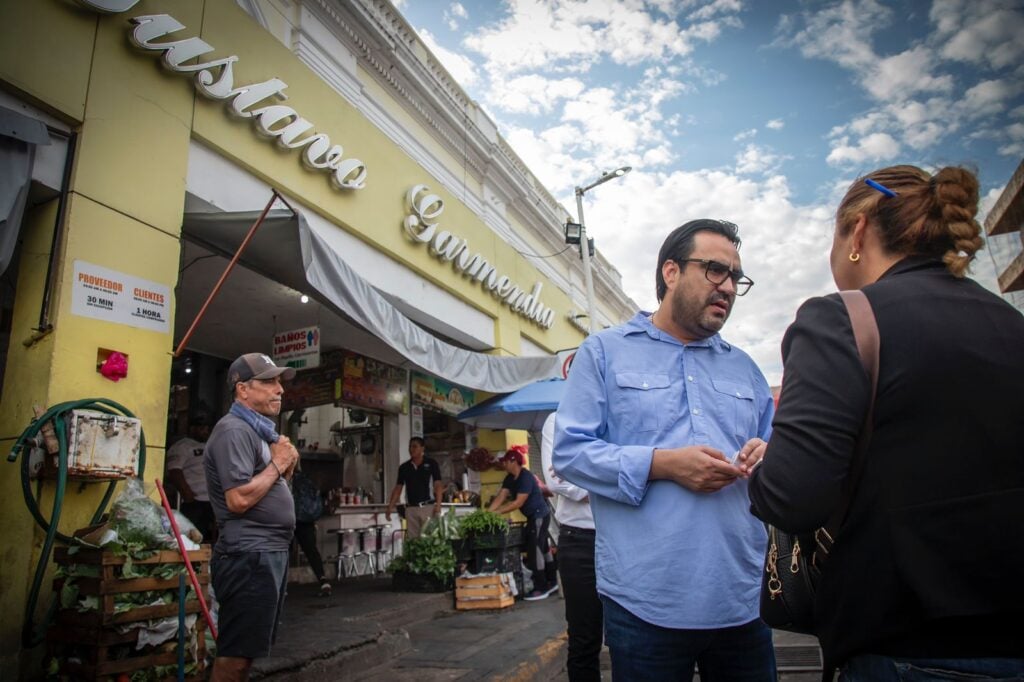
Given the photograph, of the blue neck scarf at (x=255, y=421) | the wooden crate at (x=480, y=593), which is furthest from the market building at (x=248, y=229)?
the wooden crate at (x=480, y=593)

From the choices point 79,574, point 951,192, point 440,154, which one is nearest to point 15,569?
point 79,574

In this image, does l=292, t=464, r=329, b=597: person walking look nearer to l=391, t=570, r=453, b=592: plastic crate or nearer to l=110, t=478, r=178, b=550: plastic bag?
l=391, t=570, r=453, b=592: plastic crate

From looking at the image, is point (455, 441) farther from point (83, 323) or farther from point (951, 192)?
point (951, 192)

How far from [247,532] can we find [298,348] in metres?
4.90

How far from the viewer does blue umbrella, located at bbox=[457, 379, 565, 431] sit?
8.11 m

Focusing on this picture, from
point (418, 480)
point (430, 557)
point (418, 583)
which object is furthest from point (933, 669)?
point (418, 480)

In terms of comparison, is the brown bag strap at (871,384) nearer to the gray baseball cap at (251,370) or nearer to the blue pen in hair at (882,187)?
the blue pen in hair at (882,187)

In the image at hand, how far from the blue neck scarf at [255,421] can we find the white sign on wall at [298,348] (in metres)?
3.99

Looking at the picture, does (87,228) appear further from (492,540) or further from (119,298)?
(492,540)

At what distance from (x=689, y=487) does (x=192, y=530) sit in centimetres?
339

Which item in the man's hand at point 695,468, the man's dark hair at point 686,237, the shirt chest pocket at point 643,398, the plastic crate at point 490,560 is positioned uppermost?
the man's dark hair at point 686,237

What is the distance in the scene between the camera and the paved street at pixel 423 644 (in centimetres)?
419

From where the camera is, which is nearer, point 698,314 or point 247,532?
point 698,314

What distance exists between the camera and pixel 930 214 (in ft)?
4.35
